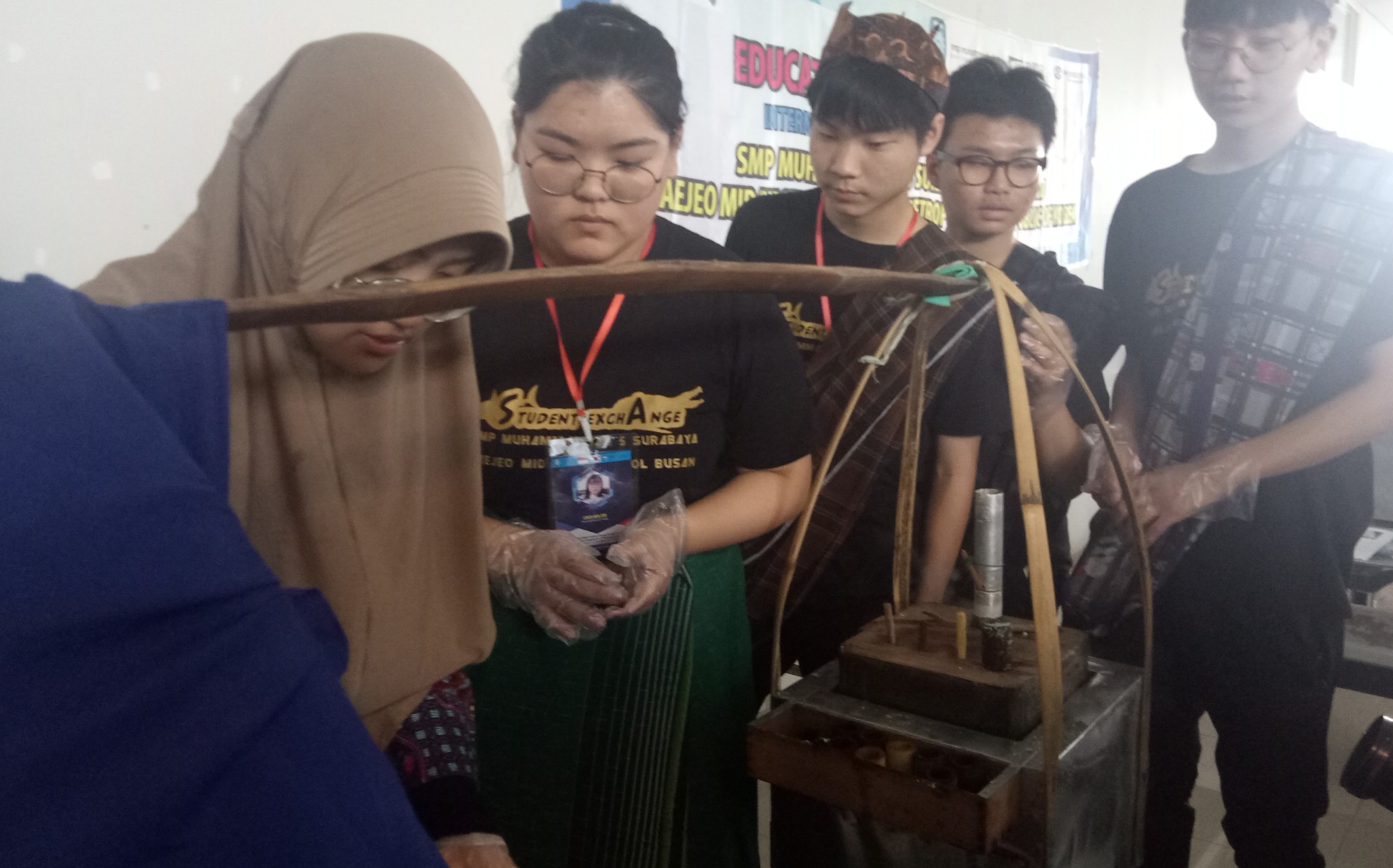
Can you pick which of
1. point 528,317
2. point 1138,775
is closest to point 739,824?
point 1138,775

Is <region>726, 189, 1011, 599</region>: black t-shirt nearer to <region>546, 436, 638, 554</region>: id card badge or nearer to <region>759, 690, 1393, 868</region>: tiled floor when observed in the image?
<region>546, 436, 638, 554</region>: id card badge

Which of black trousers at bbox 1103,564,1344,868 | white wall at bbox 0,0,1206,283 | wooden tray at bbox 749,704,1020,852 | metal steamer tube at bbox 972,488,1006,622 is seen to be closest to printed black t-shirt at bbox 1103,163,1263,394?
black trousers at bbox 1103,564,1344,868

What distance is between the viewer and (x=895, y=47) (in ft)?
4.40

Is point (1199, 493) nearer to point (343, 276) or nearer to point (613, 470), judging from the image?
point (613, 470)

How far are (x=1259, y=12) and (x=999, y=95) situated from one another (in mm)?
386

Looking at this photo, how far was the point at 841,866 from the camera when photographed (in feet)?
3.12

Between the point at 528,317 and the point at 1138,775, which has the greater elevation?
the point at 528,317

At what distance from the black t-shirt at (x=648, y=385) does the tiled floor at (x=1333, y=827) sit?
3.34ft

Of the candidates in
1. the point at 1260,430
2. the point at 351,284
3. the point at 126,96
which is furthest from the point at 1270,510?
the point at 126,96

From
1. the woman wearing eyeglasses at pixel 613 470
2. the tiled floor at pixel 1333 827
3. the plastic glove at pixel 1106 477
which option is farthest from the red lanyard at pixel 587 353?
the tiled floor at pixel 1333 827

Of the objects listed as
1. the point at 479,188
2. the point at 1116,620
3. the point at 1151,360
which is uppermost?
the point at 479,188

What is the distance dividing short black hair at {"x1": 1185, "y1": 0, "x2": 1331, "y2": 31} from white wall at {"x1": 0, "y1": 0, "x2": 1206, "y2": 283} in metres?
1.08

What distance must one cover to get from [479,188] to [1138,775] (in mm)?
953

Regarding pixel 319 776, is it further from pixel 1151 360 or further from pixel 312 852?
pixel 1151 360
